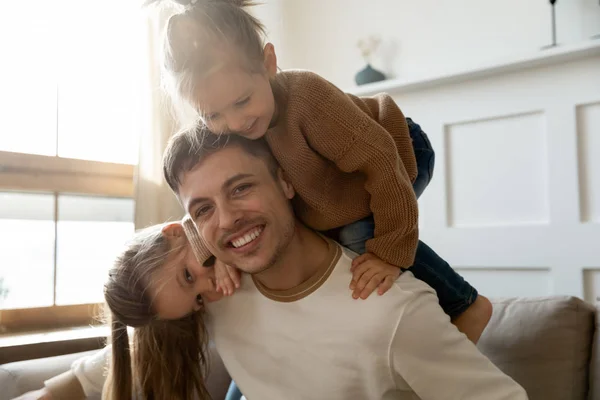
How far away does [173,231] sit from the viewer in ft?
5.41

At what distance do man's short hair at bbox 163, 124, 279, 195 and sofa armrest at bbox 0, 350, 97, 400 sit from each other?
699 millimetres

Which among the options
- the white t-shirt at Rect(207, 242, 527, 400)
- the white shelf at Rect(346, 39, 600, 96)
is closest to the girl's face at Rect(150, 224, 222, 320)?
the white t-shirt at Rect(207, 242, 527, 400)

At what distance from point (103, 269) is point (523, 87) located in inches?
77.6

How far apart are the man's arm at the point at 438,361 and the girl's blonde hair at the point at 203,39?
655 mm

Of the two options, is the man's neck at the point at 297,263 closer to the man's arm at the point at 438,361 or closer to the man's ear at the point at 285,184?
the man's ear at the point at 285,184

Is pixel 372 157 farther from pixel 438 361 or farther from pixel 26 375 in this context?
pixel 26 375

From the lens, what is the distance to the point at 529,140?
8.43ft

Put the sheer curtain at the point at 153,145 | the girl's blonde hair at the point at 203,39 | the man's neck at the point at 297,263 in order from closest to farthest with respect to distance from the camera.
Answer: the girl's blonde hair at the point at 203,39 < the man's neck at the point at 297,263 < the sheer curtain at the point at 153,145

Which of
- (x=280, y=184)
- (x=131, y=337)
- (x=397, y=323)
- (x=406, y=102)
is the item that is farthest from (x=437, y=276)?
(x=406, y=102)

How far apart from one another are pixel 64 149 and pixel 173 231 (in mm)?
1377

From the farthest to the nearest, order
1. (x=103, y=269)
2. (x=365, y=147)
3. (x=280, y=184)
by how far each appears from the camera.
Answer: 1. (x=103, y=269)
2. (x=280, y=184)
3. (x=365, y=147)

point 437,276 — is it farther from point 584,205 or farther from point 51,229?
point 51,229

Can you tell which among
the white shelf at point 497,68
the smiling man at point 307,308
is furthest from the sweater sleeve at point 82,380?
the white shelf at point 497,68

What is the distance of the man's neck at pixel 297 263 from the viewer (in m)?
1.54
